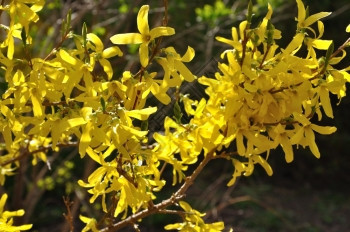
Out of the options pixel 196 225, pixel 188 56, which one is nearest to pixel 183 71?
pixel 188 56

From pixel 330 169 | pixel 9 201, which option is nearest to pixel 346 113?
pixel 330 169

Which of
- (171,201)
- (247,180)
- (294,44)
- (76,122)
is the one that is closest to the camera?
(76,122)

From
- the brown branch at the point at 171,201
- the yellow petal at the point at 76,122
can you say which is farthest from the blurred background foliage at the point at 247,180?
the yellow petal at the point at 76,122

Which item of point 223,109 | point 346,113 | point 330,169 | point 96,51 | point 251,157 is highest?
point 96,51

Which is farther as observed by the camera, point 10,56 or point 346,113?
point 346,113

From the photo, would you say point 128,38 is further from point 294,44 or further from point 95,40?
point 294,44

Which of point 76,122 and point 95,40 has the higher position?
point 95,40

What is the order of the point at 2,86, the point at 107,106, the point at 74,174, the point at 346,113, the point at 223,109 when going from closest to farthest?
1. the point at 107,106
2. the point at 223,109
3. the point at 2,86
4. the point at 74,174
5. the point at 346,113

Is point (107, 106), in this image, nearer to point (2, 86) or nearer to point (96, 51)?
point (96, 51)

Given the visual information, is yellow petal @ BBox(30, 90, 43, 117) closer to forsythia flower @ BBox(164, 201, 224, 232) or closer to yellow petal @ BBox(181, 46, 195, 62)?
yellow petal @ BBox(181, 46, 195, 62)

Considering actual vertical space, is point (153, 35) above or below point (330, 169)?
above

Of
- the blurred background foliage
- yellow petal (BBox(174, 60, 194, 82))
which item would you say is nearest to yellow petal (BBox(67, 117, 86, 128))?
yellow petal (BBox(174, 60, 194, 82))
